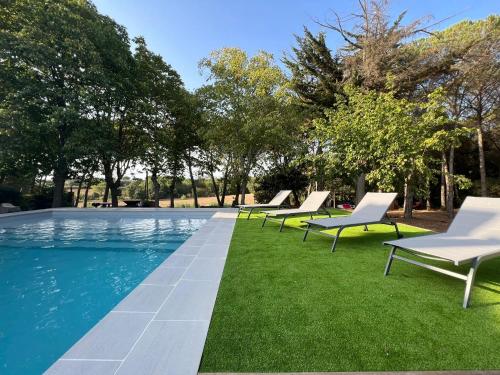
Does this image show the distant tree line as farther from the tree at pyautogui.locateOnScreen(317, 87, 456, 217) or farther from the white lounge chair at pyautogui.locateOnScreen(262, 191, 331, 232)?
the white lounge chair at pyautogui.locateOnScreen(262, 191, 331, 232)

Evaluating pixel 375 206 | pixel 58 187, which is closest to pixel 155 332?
pixel 375 206

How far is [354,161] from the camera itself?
10.4 metres

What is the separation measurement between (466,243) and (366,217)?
2158 mm

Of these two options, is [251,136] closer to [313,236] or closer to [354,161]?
[354,161]

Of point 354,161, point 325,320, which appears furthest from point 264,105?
point 325,320

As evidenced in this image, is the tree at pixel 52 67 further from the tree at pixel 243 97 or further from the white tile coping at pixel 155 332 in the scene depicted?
the white tile coping at pixel 155 332

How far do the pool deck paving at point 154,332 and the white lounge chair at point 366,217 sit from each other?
2.37m

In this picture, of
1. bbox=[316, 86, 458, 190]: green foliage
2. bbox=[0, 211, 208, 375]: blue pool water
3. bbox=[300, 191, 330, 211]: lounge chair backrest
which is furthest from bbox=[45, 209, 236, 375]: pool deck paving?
bbox=[316, 86, 458, 190]: green foliage

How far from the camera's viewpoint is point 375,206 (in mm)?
5918

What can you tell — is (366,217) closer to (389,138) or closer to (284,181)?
(389,138)

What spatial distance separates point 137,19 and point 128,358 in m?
16.6

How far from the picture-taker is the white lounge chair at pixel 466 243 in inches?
112

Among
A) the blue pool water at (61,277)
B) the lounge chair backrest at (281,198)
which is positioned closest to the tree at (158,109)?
the blue pool water at (61,277)

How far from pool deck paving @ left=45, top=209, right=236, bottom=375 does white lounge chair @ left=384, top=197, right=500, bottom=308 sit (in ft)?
8.04
